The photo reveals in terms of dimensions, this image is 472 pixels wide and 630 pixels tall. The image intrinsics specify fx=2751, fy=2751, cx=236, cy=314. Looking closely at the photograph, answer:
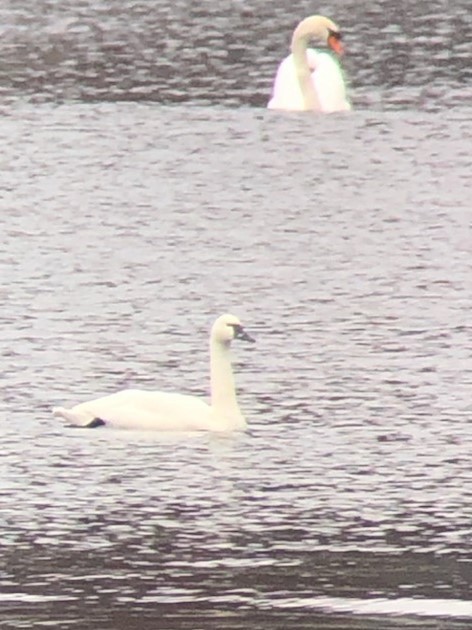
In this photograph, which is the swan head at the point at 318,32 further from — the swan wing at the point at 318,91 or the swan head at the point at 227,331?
the swan head at the point at 227,331

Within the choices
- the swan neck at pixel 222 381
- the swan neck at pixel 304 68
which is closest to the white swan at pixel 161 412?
the swan neck at pixel 222 381

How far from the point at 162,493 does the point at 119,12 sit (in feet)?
59.0

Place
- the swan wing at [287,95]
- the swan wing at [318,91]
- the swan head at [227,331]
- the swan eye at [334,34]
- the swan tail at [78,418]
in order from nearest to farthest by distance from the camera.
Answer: the swan tail at [78,418]
the swan head at [227,331]
the swan wing at [318,91]
the swan wing at [287,95]
the swan eye at [334,34]

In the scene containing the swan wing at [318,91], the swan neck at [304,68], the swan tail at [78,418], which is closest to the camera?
the swan tail at [78,418]

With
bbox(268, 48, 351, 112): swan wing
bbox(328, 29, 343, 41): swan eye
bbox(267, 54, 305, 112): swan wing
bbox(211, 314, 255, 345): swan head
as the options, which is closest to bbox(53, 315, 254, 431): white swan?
bbox(211, 314, 255, 345): swan head

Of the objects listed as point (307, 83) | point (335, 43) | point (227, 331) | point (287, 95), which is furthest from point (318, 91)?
point (227, 331)

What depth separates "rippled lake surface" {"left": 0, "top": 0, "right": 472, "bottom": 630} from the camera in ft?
25.0

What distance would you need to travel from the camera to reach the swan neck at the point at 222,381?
32.5ft

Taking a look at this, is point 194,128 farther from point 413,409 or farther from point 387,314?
point 413,409

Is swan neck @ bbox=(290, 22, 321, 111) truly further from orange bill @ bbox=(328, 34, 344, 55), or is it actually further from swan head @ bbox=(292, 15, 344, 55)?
orange bill @ bbox=(328, 34, 344, 55)

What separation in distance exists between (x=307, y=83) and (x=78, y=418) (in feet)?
35.5

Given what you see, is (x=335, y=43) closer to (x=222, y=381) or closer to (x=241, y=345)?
(x=241, y=345)

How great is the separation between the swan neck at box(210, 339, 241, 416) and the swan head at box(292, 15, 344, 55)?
11.0m

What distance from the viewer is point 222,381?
1005 centimetres
